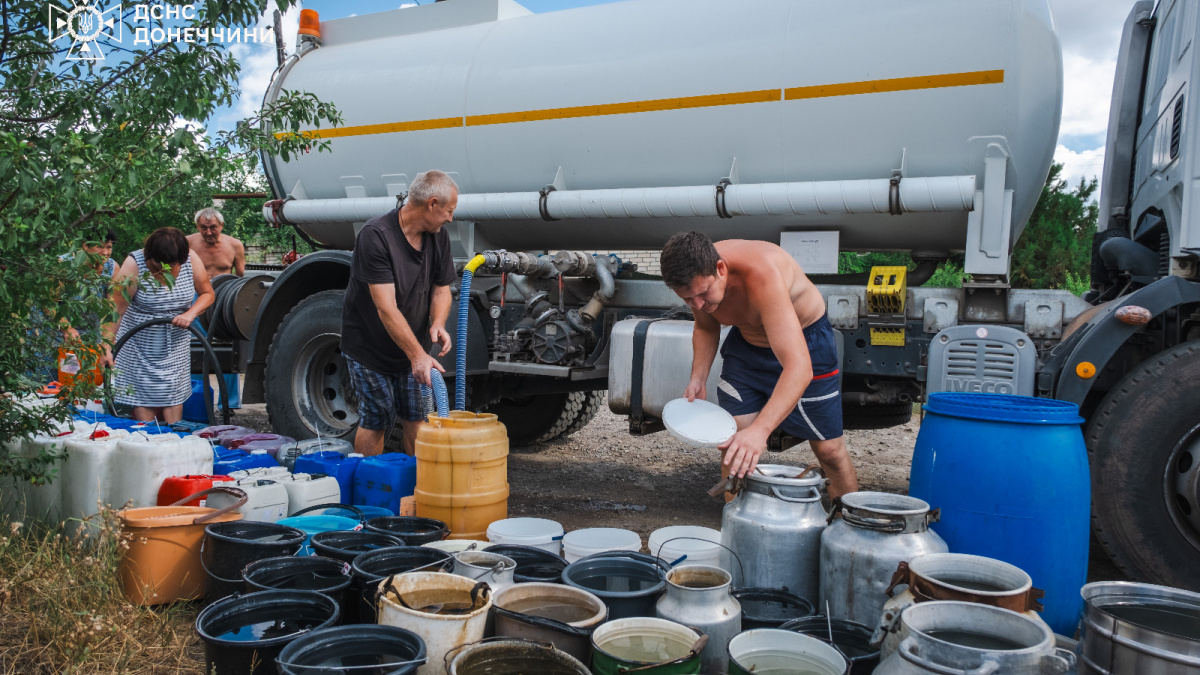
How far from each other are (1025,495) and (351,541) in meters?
2.24

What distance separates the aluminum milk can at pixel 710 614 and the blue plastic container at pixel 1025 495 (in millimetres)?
865

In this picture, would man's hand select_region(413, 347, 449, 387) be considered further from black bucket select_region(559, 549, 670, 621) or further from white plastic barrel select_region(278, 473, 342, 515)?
black bucket select_region(559, 549, 670, 621)

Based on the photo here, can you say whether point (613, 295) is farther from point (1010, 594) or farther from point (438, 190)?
point (1010, 594)

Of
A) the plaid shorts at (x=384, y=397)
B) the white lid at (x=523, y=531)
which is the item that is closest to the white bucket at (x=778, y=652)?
the white lid at (x=523, y=531)

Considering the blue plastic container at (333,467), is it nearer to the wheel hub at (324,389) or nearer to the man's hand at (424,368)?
the man's hand at (424,368)

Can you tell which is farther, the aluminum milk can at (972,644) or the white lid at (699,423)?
the white lid at (699,423)

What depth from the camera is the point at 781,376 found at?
8.98 ft

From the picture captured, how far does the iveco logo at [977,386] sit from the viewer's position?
12.3 feet

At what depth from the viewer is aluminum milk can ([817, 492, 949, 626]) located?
2.38 metres

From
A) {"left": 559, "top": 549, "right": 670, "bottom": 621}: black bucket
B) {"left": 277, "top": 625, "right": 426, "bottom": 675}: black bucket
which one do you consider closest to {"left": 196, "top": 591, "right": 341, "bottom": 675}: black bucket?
{"left": 277, "top": 625, "right": 426, "bottom": 675}: black bucket

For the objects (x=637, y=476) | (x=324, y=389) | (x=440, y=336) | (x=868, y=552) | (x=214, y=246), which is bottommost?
(x=637, y=476)

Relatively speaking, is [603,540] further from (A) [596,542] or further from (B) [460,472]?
(B) [460,472]

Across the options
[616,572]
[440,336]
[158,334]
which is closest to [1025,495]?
[616,572]

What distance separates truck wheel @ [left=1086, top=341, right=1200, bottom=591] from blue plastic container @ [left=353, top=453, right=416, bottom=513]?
2.89 metres
